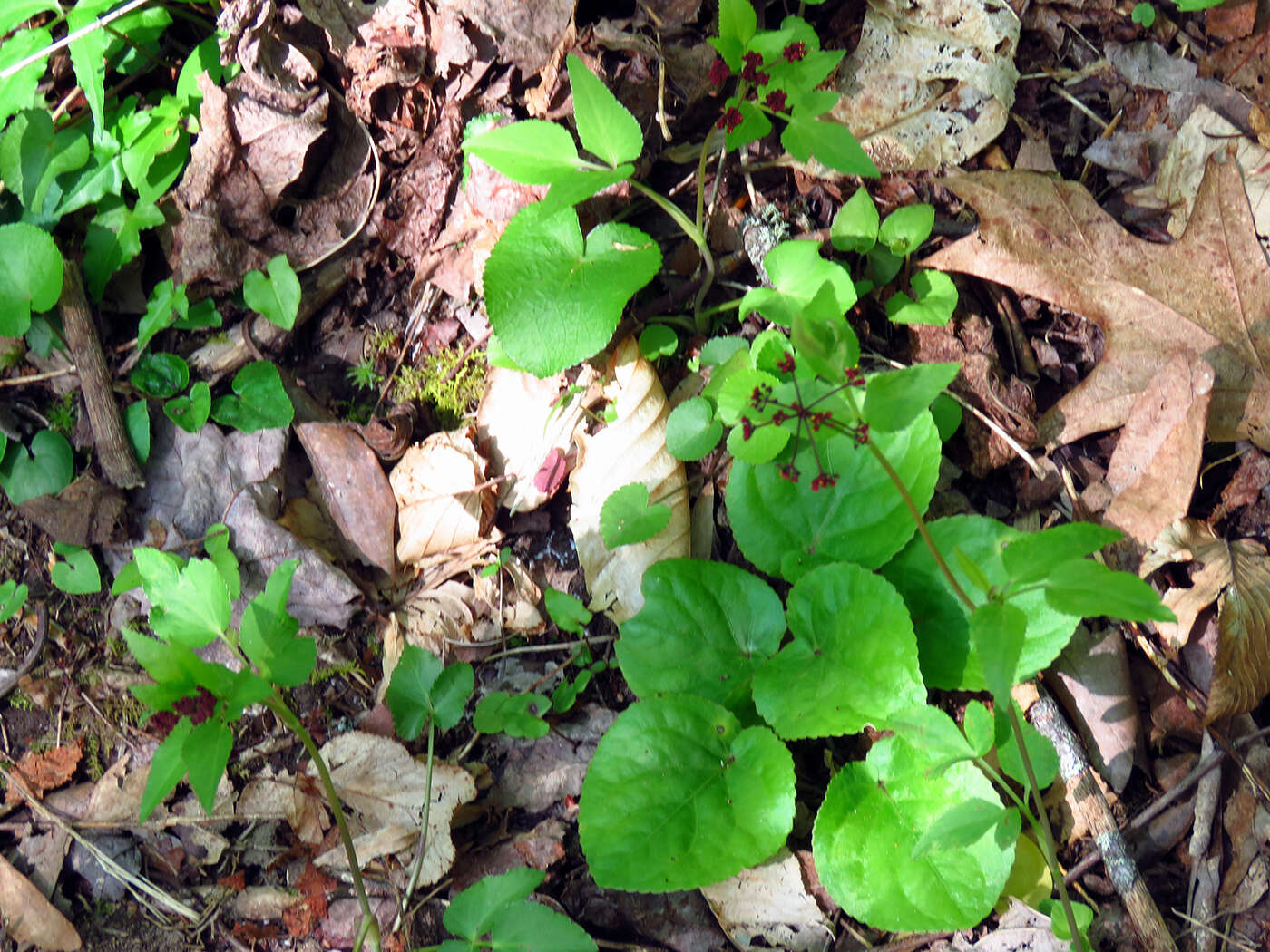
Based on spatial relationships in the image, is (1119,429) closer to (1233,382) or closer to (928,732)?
(1233,382)

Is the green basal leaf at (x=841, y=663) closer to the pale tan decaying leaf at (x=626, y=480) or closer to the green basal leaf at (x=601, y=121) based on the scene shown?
the pale tan decaying leaf at (x=626, y=480)

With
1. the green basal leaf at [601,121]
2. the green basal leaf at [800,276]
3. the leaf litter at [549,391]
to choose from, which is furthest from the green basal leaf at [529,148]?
the green basal leaf at [800,276]

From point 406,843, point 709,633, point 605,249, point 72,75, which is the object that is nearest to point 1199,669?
point 709,633

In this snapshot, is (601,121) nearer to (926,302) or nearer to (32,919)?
(926,302)

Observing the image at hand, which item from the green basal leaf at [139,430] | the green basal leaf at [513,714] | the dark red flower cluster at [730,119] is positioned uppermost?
the dark red flower cluster at [730,119]

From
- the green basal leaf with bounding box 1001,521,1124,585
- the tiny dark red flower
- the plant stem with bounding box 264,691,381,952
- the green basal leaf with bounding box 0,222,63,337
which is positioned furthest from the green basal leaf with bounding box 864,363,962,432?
the green basal leaf with bounding box 0,222,63,337

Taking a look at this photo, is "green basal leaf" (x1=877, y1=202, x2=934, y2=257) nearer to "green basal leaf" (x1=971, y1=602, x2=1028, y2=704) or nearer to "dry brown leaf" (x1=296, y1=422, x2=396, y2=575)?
"green basal leaf" (x1=971, y1=602, x2=1028, y2=704)

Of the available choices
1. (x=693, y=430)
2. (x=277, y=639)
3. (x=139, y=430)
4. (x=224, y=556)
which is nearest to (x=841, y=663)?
(x=693, y=430)
